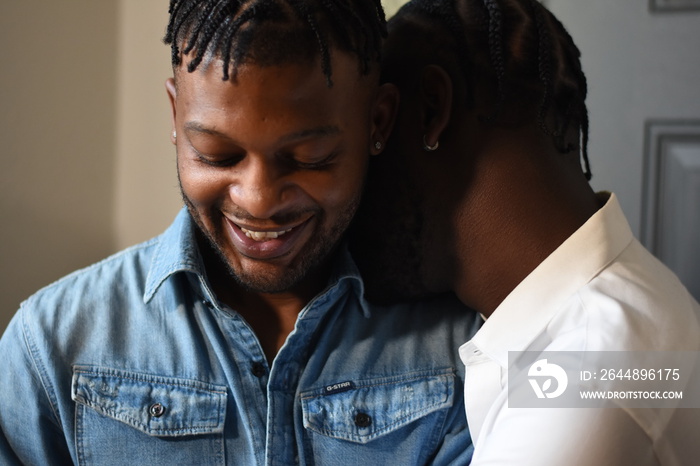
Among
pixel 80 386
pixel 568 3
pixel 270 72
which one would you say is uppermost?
pixel 568 3

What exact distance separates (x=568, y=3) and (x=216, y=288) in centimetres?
100

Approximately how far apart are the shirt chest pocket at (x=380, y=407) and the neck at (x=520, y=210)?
0.21m

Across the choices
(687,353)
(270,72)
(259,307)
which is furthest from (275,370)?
(687,353)

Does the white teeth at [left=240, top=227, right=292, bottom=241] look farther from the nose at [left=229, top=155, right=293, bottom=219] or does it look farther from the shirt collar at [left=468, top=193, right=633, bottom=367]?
the shirt collar at [left=468, top=193, right=633, bottom=367]

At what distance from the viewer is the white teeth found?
108 cm

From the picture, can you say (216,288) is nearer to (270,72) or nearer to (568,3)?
(270,72)

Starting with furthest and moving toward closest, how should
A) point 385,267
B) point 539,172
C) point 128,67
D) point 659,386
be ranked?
point 128,67
point 385,267
point 539,172
point 659,386

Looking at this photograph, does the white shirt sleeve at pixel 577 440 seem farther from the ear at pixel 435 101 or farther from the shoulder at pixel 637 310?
the ear at pixel 435 101

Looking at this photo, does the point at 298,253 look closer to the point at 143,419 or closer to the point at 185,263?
the point at 185,263

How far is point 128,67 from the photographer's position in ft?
6.87

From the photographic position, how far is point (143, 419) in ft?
3.84

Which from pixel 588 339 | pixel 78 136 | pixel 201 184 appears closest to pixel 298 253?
pixel 201 184

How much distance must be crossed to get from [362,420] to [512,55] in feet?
1.89

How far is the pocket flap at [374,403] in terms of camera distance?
1.21 m
